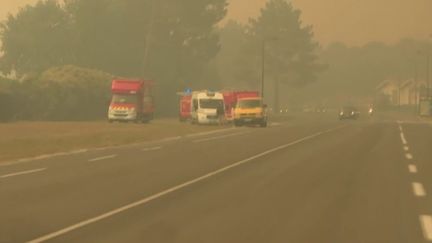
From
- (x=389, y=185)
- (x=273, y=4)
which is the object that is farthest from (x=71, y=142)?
(x=273, y=4)

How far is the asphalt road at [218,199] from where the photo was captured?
31.3ft

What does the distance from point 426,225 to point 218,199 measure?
400cm

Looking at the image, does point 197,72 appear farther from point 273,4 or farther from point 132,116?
point 132,116

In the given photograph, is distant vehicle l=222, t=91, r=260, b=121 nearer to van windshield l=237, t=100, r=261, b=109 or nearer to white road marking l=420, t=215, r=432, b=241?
van windshield l=237, t=100, r=261, b=109

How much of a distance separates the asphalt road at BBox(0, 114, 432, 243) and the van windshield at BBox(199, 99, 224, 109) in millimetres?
31774

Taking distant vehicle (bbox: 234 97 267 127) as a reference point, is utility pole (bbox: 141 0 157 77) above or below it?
above

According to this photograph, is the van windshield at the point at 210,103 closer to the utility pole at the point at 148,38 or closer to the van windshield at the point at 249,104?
the van windshield at the point at 249,104

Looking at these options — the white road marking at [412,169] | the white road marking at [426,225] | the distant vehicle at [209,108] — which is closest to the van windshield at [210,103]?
the distant vehicle at [209,108]

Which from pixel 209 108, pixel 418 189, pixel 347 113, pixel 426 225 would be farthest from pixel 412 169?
pixel 347 113

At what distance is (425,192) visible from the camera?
47.0ft

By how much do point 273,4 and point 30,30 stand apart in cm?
4334

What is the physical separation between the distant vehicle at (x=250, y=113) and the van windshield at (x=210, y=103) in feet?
6.86

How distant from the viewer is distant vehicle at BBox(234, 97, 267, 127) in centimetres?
5353

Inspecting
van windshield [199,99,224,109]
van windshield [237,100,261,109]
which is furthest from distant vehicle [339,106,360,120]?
van windshield [237,100,261,109]
